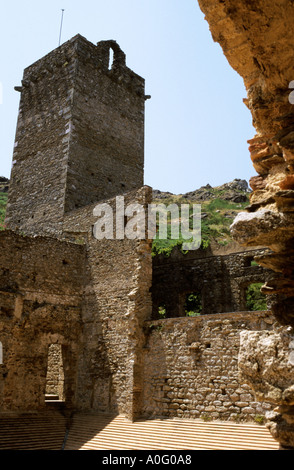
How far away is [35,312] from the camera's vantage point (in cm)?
1259

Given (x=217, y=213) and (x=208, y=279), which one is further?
(x=217, y=213)

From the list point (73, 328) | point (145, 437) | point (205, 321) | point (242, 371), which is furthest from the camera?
point (73, 328)

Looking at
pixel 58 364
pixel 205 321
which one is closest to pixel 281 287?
pixel 205 321

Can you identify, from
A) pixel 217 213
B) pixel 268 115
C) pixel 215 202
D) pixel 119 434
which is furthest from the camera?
pixel 215 202

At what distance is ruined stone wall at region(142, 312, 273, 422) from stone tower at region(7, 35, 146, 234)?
676cm

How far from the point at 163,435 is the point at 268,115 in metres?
8.42

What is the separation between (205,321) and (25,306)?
539 centimetres

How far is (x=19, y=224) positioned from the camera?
1794 centimetres

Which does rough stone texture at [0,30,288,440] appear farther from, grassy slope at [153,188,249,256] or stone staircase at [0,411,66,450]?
grassy slope at [153,188,249,256]

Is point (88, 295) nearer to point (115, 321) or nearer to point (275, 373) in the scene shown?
point (115, 321)

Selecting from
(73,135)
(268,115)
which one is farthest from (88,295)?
(268,115)

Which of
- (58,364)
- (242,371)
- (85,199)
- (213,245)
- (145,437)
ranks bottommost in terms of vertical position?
(145,437)

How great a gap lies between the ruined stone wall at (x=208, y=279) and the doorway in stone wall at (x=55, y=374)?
159 inches

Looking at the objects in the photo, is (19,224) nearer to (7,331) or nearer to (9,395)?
(7,331)
